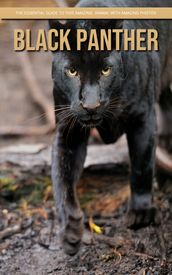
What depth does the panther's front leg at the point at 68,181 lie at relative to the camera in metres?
2.44

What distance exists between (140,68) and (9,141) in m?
1.42

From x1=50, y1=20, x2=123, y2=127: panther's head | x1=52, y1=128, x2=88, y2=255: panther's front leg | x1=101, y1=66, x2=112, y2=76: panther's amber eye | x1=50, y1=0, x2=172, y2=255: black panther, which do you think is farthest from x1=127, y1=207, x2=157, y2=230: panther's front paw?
x1=101, y1=66, x2=112, y2=76: panther's amber eye

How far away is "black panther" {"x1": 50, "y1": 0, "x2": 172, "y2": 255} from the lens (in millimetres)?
2314

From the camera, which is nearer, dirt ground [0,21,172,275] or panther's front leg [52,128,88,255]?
panther's front leg [52,128,88,255]

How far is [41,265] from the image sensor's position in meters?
2.63

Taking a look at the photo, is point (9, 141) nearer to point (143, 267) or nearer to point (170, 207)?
point (170, 207)

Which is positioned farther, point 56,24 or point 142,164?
point 142,164

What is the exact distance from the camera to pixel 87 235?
2801 mm

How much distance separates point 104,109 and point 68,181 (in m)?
0.35

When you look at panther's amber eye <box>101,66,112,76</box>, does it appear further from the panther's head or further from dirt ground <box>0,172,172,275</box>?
dirt ground <box>0,172,172,275</box>

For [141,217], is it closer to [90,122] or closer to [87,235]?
[87,235]

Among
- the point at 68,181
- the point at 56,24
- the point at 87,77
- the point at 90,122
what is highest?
the point at 56,24

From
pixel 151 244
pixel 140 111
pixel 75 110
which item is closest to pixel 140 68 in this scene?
pixel 140 111

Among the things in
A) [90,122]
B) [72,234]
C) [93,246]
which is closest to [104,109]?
[90,122]
